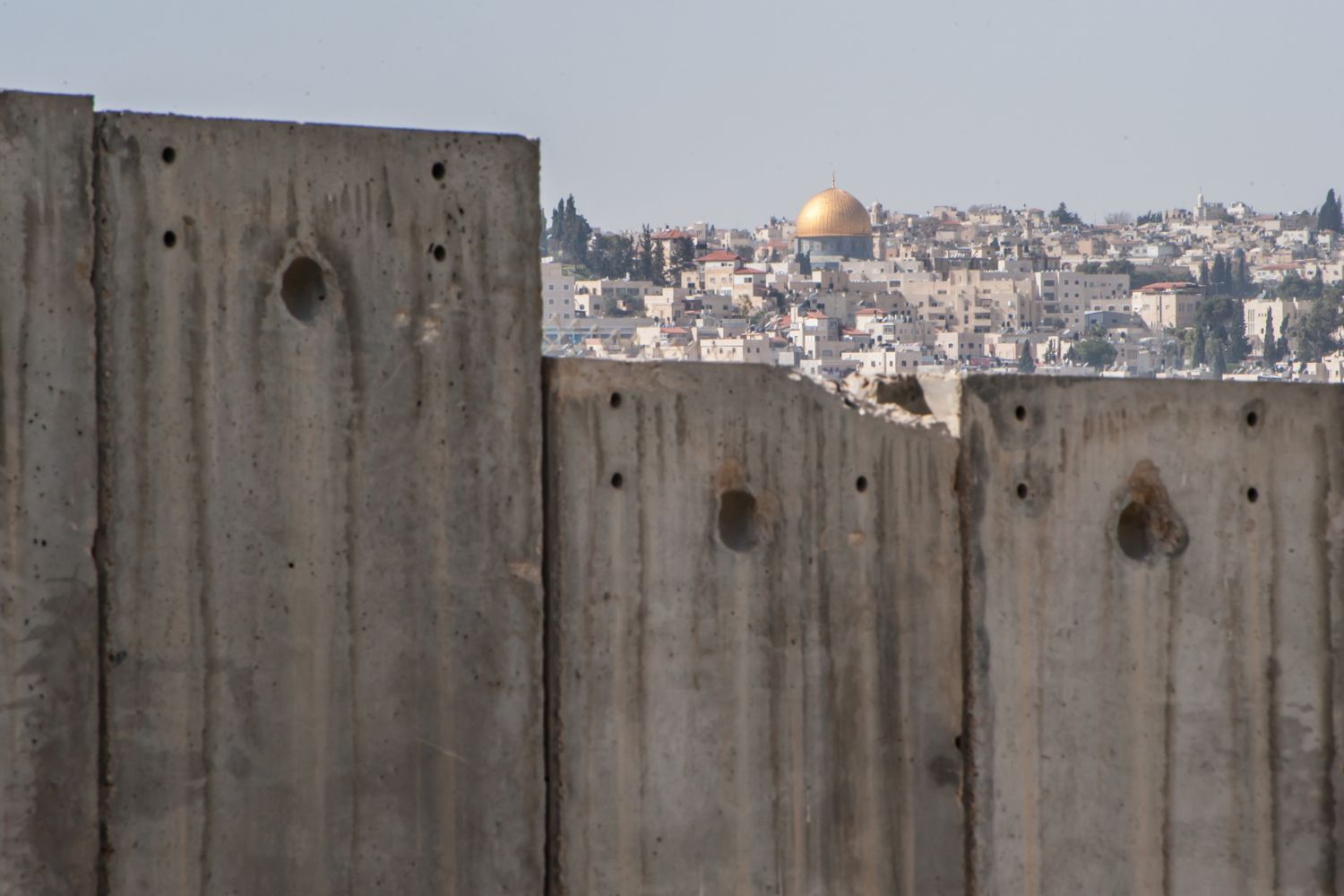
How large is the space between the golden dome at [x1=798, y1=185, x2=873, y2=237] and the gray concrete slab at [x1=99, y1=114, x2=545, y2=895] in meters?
132

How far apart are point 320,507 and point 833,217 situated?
440ft

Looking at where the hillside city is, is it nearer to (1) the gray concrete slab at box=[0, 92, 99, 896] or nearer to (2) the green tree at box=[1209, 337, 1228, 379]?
(2) the green tree at box=[1209, 337, 1228, 379]

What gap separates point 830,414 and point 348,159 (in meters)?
1.70

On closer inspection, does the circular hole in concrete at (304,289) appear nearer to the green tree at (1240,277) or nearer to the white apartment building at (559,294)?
the white apartment building at (559,294)

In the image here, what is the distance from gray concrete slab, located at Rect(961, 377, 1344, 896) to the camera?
22.0 ft

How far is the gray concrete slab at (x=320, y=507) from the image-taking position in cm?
545

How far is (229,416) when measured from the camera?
18.1 feet

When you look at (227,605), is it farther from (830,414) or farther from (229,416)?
(830,414)

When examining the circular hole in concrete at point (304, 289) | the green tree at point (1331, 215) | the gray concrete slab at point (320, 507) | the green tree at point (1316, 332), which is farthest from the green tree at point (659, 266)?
the circular hole in concrete at point (304, 289)

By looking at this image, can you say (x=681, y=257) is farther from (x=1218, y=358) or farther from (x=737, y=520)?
(x=737, y=520)

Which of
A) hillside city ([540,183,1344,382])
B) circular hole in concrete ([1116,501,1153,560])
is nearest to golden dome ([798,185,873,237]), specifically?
hillside city ([540,183,1344,382])

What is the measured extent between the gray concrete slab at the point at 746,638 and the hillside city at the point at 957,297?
62457 mm

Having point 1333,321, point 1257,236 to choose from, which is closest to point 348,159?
point 1333,321

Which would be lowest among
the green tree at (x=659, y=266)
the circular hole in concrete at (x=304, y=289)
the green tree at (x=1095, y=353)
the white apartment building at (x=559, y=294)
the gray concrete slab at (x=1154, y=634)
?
the gray concrete slab at (x=1154, y=634)
